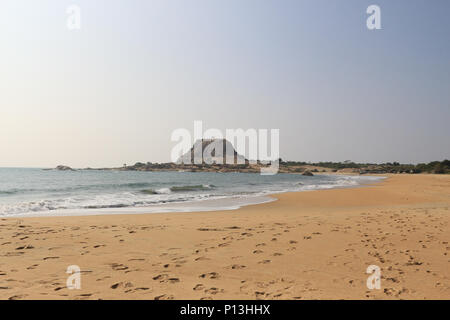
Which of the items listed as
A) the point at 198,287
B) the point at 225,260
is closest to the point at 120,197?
the point at 225,260

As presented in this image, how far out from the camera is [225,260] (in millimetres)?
6145

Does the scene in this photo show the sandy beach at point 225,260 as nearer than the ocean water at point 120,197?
Yes

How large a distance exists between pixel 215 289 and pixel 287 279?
4.43 feet

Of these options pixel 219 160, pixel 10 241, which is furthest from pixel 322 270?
pixel 219 160

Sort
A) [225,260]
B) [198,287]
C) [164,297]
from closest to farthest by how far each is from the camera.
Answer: [164,297] < [198,287] < [225,260]

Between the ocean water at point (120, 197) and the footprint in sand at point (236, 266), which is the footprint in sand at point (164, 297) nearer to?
the footprint in sand at point (236, 266)

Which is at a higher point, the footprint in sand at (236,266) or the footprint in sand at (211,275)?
the footprint in sand at (211,275)

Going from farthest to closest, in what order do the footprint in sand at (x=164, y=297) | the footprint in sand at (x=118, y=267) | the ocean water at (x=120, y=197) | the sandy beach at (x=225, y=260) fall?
the ocean water at (x=120, y=197), the footprint in sand at (x=118, y=267), the sandy beach at (x=225, y=260), the footprint in sand at (x=164, y=297)

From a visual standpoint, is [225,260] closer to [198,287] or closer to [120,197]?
[198,287]

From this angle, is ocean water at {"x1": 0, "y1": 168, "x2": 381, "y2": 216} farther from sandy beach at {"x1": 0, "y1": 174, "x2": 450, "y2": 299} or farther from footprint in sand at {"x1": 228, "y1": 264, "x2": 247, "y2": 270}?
footprint in sand at {"x1": 228, "y1": 264, "x2": 247, "y2": 270}

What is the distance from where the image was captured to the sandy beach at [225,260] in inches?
177

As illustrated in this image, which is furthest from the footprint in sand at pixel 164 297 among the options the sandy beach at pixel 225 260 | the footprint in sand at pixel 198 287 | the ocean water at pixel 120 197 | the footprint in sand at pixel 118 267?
the ocean water at pixel 120 197

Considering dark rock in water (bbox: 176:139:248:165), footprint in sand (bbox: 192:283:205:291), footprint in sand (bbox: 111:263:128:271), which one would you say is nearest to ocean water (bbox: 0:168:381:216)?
footprint in sand (bbox: 111:263:128:271)

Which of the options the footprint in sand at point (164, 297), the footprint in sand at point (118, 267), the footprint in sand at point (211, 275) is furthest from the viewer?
the footprint in sand at point (118, 267)
